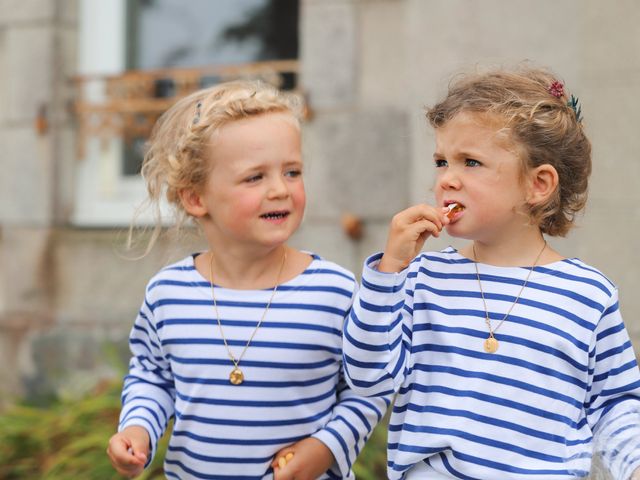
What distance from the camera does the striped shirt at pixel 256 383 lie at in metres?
2.47

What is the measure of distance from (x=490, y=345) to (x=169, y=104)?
3.60 meters

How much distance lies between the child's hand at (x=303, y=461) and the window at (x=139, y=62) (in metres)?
3.20

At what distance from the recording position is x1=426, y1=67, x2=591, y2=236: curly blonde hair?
84.8 inches

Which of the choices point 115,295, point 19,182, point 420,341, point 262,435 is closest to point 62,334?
point 115,295

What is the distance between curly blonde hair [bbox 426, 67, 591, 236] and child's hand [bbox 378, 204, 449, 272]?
23 centimetres

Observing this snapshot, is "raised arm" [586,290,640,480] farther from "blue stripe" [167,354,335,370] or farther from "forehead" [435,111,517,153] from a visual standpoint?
"blue stripe" [167,354,335,370]

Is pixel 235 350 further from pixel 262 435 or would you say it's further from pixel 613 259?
pixel 613 259

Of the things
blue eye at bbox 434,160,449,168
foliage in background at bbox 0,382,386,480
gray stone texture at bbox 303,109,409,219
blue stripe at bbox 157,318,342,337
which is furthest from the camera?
gray stone texture at bbox 303,109,409,219

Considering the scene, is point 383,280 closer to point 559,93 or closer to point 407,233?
point 407,233

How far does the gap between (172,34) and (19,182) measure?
1.21 meters

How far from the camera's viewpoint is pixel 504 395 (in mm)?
2107

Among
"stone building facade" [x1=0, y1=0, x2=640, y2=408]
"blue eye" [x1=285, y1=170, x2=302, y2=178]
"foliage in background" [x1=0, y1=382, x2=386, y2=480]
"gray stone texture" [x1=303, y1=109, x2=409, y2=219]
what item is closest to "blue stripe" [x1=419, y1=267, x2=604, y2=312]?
"blue eye" [x1=285, y1=170, x2=302, y2=178]

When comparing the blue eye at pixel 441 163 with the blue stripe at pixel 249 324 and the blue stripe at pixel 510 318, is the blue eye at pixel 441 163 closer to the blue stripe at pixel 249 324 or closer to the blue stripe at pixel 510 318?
the blue stripe at pixel 510 318

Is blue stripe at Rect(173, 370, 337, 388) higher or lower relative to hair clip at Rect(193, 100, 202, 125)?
lower
